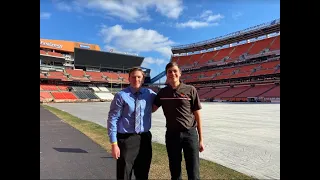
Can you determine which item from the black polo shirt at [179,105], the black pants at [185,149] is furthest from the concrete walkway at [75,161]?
the black polo shirt at [179,105]

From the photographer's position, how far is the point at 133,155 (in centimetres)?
288

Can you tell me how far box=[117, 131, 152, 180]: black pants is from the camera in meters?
2.84

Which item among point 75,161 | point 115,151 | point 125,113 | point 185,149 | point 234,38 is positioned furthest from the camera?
point 234,38

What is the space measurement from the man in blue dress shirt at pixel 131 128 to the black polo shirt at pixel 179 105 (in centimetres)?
27

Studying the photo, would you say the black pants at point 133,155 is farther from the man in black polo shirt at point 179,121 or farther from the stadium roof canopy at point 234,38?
the stadium roof canopy at point 234,38

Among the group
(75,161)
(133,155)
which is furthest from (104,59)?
(133,155)

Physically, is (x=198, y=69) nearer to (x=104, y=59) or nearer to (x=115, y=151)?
(x=104, y=59)

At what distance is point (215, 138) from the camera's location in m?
7.41

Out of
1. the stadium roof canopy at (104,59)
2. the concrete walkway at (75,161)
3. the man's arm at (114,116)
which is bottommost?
the concrete walkway at (75,161)

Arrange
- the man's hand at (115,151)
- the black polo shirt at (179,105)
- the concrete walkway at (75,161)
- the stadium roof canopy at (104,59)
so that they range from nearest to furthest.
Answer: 1. the man's hand at (115,151)
2. the black polo shirt at (179,105)
3. the concrete walkway at (75,161)
4. the stadium roof canopy at (104,59)

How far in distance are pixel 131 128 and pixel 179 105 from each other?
2.33ft

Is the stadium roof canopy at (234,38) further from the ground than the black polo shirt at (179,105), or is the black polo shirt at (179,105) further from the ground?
the stadium roof canopy at (234,38)

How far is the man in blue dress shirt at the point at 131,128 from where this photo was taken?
2.83 m
